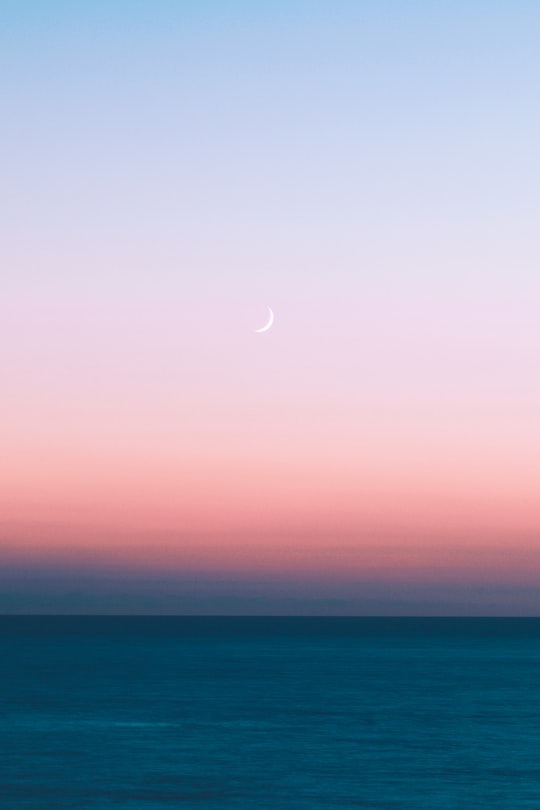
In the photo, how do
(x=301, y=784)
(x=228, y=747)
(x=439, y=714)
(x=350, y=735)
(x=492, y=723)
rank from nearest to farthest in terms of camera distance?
(x=301, y=784) → (x=228, y=747) → (x=350, y=735) → (x=492, y=723) → (x=439, y=714)

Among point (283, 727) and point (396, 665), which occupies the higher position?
point (396, 665)

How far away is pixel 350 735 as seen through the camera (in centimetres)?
9519

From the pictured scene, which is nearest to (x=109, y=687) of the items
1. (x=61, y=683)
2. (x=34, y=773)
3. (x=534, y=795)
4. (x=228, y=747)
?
(x=61, y=683)

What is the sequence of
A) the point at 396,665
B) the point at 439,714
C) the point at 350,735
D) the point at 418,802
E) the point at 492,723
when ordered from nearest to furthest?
the point at 418,802, the point at 350,735, the point at 492,723, the point at 439,714, the point at 396,665

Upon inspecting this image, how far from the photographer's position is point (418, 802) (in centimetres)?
6681

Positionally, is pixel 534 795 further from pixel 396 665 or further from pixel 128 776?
pixel 396 665

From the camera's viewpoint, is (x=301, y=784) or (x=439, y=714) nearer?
(x=301, y=784)

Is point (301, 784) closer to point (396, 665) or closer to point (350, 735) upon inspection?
point (350, 735)

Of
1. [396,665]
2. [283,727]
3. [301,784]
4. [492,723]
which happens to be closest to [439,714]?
[492,723]

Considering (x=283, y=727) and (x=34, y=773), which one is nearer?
(x=34, y=773)

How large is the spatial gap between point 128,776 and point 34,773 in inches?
224

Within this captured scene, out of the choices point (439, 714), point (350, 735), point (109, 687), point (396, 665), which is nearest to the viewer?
point (350, 735)

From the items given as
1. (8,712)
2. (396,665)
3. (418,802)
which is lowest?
(418,802)

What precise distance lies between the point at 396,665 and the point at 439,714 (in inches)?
3270
